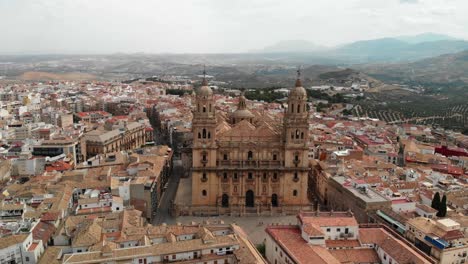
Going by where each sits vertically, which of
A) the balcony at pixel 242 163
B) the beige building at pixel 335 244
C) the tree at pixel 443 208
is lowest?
the beige building at pixel 335 244

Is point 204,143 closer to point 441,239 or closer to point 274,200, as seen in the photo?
point 274,200

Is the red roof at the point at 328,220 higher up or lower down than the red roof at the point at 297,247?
higher up

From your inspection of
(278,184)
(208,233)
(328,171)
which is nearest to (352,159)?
(328,171)

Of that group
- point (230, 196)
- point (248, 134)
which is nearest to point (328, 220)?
point (230, 196)

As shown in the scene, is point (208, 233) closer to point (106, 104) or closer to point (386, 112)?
point (106, 104)

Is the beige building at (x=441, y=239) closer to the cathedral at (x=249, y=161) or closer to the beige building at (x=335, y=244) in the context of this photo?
the beige building at (x=335, y=244)

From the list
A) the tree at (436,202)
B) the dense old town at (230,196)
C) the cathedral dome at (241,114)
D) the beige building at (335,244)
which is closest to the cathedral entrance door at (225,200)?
the dense old town at (230,196)

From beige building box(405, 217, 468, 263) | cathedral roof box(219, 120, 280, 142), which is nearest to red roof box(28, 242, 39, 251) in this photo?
cathedral roof box(219, 120, 280, 142)

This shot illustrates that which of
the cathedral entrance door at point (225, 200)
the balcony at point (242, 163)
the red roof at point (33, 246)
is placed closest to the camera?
the red roof at point (33, 246)
